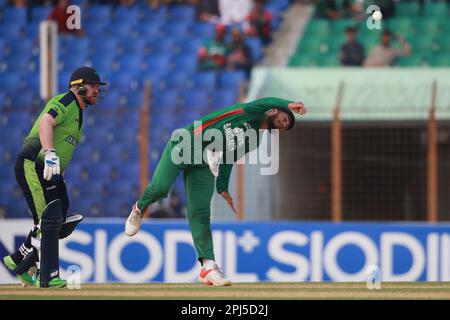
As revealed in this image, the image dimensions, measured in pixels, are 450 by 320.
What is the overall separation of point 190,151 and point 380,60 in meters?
→ 10.8

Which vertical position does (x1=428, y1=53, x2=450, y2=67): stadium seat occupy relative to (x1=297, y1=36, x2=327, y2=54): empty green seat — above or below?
below

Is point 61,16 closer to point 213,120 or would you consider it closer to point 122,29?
point 122,29

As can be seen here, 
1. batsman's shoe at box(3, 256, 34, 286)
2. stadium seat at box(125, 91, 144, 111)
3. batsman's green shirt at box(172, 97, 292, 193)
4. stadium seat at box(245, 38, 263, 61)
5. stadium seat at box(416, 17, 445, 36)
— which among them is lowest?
batsman's shoe at box(3, 256, 34, 286)

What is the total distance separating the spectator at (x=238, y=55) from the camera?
2206cm

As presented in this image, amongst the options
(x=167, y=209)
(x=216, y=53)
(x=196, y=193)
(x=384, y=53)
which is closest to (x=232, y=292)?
(x=196, y=193)

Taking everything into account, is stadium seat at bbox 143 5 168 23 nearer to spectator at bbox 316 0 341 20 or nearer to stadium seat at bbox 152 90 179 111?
stadium seat at bbox 152 90 179 111

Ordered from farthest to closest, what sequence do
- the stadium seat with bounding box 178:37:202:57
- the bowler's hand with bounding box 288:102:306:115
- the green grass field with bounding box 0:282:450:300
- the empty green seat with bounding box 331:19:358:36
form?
the stadium seat with bounding box 178:37:202:57 → the empty green seat with bounding box 331:19:358:36 → the bowler's hand with bounding box 288:102:306:115 → the green grass field with bounding box 0:282:450:300

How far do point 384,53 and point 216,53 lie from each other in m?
3.06

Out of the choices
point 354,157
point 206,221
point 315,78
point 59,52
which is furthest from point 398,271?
point 59,52

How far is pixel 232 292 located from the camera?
427 inches

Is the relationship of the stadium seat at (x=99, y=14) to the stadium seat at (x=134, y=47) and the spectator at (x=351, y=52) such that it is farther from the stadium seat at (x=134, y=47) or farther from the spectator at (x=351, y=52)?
the spectator at (x=351, y=52)

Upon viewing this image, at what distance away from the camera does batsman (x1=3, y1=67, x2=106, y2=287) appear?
11.0m

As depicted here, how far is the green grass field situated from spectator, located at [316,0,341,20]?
455 inches

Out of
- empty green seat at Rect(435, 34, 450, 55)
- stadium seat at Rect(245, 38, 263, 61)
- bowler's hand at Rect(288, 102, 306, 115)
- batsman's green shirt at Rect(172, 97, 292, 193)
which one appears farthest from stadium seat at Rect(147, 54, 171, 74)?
bowler's hand at Rect(288, 102, 306, 115)
